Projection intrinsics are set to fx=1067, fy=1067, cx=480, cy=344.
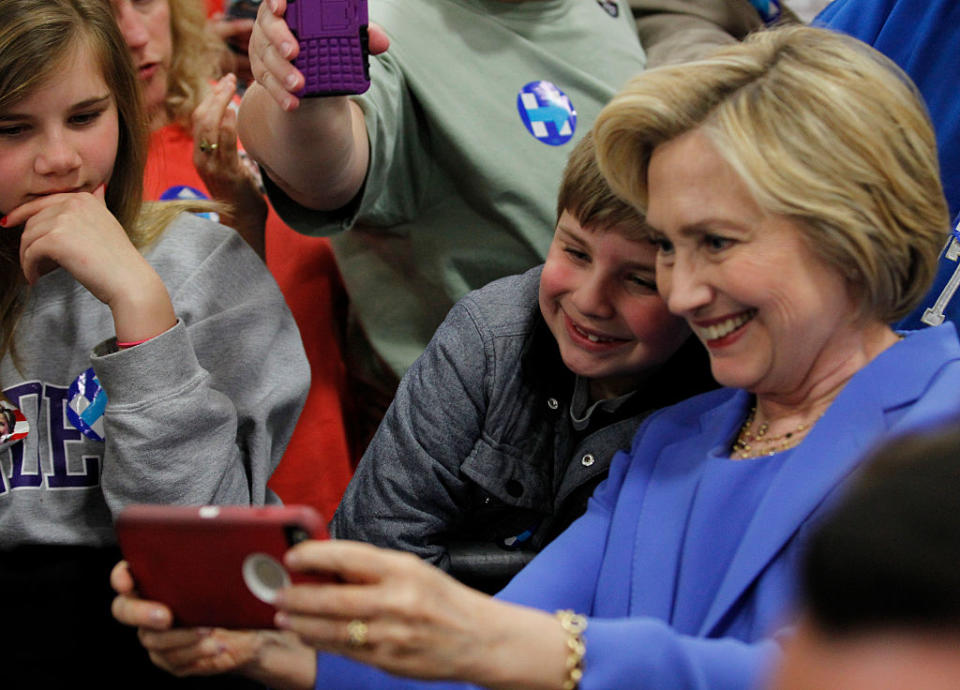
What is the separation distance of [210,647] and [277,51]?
60 cm

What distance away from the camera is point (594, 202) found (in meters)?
1.11

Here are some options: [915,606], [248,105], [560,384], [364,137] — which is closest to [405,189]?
[364,137]

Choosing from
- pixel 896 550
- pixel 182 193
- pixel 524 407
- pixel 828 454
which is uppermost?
pixel 896 550

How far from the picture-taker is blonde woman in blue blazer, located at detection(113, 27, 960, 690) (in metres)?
0.81

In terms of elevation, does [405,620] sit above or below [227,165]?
above

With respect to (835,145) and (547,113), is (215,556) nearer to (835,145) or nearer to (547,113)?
(835,145)

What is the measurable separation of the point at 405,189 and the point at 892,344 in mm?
764

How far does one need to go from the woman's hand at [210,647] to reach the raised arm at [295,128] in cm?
54

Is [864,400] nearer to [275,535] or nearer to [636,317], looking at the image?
[636,317]

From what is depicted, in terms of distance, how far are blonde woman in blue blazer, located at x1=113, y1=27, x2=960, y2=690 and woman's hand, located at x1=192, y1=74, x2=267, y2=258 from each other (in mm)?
722

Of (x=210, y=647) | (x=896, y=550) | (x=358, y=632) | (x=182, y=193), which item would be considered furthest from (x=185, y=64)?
(x=896, y=550)

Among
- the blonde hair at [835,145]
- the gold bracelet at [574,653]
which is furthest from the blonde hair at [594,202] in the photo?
the gold bracelet at [574,653]

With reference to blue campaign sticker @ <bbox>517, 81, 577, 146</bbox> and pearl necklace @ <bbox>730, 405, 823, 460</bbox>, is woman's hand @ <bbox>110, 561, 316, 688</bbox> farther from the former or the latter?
blue campaign sticker @ <bbox>517, 81, 577, 146</bbox>

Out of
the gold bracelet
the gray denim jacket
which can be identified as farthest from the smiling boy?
the gold bracelet
